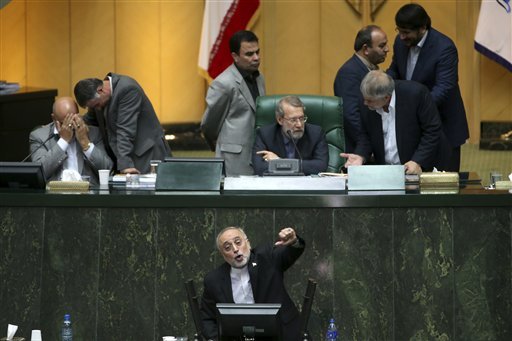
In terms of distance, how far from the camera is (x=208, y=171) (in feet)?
26.3

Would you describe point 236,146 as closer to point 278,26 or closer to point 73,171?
point 73,171

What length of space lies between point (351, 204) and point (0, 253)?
193 cm

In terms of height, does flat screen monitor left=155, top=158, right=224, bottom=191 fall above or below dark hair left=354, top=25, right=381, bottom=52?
below

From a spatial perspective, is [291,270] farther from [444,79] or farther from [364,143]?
[444,79]

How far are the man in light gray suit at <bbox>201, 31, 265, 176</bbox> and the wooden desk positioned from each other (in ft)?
7.48

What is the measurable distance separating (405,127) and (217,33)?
379 cm

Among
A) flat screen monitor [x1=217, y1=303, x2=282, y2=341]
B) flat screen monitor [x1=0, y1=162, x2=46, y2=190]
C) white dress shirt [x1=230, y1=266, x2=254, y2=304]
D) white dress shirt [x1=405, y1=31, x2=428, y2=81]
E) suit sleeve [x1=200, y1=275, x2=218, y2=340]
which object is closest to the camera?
flat screen monitor [x1=217, y1=303, x2=282, y2=341]

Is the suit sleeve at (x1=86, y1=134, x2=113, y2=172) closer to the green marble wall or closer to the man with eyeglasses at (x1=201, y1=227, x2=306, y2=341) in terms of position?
the green marble wall

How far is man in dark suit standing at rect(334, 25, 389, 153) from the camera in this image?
366 inches

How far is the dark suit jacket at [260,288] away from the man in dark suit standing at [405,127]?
166 cm

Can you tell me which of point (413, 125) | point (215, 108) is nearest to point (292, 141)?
point (413, 125)

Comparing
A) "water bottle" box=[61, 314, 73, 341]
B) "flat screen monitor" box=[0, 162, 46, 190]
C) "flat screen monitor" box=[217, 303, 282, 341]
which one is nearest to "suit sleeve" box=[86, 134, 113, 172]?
"flat screen monitor" box=[0, 162, 46, 190]

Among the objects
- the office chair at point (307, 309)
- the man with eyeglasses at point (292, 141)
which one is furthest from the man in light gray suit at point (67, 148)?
the office chair at point (307, 309)

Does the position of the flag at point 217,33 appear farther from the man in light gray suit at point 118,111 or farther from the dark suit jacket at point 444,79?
the dark suit jacket at point 444,79
